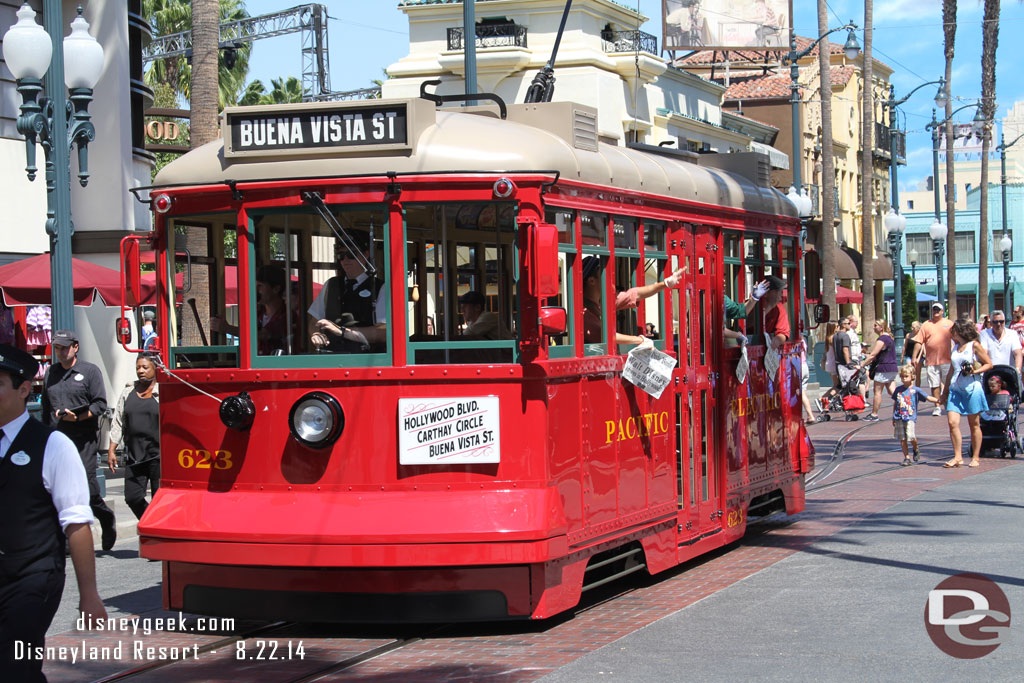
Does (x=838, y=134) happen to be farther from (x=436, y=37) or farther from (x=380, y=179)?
(x=380, y=179)

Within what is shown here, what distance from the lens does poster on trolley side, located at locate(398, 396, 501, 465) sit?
7695 millimetres

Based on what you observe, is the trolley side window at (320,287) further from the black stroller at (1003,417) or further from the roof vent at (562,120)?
the black stroller at (1003,417)

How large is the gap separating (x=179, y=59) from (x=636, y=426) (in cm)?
4753

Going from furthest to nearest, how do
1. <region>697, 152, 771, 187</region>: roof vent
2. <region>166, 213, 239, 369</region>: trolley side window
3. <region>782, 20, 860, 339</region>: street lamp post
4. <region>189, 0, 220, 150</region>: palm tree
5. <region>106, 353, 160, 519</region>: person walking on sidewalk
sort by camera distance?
<region>782, 20, 860, 339</region>: street lamp post
<region>189, 0, 220, 150</region>: palm tree
<region>697, 152, 771, 187</region>: roof vent
<region>106, 353, 160, 519</region>: person walking on sidewalk
<region>166, 213, 239, 369</region>: trolley side window

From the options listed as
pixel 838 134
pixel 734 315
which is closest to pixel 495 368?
pixel 734 315

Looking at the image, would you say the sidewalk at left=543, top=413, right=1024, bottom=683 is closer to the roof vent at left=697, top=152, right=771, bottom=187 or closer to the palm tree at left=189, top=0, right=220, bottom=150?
the roof vent at left=697, top=152, right=771, bottom=187

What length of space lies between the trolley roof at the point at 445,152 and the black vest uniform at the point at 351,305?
655 mm

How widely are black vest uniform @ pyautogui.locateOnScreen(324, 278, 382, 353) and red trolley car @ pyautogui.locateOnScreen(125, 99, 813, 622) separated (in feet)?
0.06

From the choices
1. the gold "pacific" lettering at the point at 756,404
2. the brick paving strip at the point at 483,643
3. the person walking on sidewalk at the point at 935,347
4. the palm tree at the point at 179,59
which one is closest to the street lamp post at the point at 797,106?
the person walking on sidewalk at the point at 935,347

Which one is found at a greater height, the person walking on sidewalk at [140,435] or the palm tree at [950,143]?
the palm tree at [950,143]

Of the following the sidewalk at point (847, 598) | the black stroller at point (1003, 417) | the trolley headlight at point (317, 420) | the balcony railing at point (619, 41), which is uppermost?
the balcony railing at point (619, 41)

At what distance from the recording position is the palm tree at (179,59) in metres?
52.0

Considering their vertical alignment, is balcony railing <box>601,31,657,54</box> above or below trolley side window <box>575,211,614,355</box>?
above

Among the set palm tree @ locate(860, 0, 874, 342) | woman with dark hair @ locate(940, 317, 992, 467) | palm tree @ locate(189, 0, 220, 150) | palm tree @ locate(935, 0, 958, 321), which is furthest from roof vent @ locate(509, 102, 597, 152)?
palm tree @ locate(935, 0, 958, 321)
